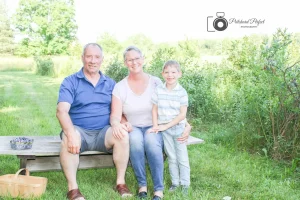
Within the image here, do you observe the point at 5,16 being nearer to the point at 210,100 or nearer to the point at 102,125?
the point at 210,100

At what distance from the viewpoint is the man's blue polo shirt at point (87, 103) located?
3.46 meters

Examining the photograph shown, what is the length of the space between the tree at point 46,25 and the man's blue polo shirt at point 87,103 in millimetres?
21986

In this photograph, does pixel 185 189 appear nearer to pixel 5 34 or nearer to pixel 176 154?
pixel 176 154

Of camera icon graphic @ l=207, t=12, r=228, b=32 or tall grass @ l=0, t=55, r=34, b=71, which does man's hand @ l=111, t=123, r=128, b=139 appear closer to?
camera icon graphic @ l=207, t=12, r=228, b=32

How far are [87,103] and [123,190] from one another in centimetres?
81

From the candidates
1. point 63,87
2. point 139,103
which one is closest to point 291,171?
point 139,103

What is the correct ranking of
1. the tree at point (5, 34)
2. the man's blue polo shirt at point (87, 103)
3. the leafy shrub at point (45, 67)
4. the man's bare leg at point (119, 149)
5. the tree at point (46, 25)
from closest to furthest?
1. the man's bare leg at point (119, 149)
2. the man's blue polo shirt at point (87, 103)
3. the leafy shrub at point (45, 67)
4. the tree at point (5, 34)
5. the tree at point (46, 25)

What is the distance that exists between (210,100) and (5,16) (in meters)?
21.5

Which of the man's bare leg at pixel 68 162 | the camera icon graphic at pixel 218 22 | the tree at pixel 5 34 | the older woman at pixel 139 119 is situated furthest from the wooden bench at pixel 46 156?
the tree at pixel 5 34

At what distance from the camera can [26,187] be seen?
312 cm

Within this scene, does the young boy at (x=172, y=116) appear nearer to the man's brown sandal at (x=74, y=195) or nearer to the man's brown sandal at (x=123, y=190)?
the man's brown sandal at (x=123, y=190)

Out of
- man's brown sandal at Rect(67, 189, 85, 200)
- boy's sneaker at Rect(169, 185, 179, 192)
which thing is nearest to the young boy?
boy's sneaker at Rect(169, 185, 179, 192)

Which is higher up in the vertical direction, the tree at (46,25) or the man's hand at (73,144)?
the tree at (46,25)

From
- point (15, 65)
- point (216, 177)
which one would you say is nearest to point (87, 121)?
point (216, 177)
